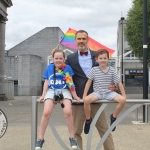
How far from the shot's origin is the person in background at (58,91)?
164 inches

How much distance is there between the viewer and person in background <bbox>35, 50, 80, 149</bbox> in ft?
13.6

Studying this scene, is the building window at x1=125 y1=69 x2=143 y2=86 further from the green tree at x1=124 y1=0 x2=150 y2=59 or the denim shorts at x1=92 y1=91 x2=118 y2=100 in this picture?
the denim shorts at x1=92 y1=91 x2=118 y2=100

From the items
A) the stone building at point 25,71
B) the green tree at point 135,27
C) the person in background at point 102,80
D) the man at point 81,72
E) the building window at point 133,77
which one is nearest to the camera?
the person in background at point 102,80

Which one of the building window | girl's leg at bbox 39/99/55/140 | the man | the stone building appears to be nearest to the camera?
girl's leg at bbox 39/99/55/140

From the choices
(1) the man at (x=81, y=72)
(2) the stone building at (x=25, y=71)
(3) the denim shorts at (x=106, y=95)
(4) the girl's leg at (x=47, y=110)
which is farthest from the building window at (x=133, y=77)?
(4) the girl's leg at (x=47, y=110)

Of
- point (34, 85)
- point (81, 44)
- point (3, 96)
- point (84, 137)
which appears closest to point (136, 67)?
point (34, 85)

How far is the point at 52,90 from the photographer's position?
4.25 metres

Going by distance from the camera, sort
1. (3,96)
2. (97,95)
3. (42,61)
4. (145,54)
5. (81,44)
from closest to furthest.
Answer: (97,95) → (81,44) → (145,54) → (3,96) → (42,61)

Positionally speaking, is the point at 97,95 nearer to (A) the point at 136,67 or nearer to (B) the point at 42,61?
(B) the point at 42,61

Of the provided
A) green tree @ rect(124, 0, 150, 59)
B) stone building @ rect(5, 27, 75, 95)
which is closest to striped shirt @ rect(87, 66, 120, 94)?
green tree @ rect(124, 0, 150, 59)

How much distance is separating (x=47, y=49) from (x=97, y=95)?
4360 cm

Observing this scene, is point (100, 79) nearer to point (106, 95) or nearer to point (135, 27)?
point (106, 95)

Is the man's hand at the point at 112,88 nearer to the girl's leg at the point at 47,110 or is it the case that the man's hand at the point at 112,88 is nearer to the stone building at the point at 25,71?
the girl's leg at the point at 47,110

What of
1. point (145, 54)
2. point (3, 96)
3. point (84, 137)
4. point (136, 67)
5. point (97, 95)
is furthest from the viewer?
point (136, 67)
